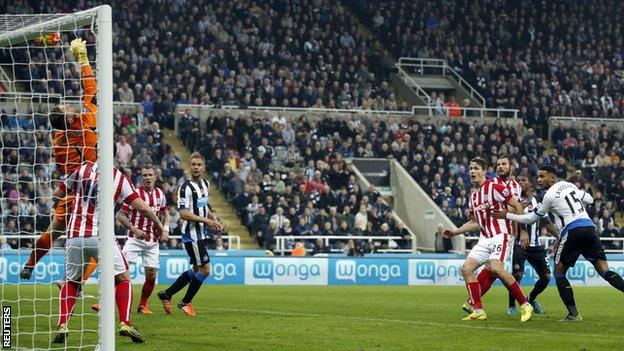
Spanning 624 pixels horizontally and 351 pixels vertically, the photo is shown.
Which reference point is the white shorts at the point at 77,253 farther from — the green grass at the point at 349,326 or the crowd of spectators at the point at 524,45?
the crowd of spectators at the point at 524,45

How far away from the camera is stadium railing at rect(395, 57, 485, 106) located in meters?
44.6

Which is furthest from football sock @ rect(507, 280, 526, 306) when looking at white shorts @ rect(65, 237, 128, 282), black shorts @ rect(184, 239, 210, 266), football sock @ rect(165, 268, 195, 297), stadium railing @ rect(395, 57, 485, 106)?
stadium railing @ rect(395, 57, 485, 106)

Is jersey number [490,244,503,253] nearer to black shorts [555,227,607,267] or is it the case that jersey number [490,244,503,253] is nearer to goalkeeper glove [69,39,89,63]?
black shorts [555,227,607,267]

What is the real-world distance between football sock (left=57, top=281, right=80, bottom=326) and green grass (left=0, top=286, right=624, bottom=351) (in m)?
0.49

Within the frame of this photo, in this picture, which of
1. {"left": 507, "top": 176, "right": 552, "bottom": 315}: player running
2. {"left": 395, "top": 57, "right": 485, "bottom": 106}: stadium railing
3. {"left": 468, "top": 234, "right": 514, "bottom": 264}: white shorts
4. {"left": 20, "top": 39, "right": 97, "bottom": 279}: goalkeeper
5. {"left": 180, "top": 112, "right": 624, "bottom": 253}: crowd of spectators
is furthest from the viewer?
{"left": 395, "top": 57, "right": 485, "bottom": 106}: stadium railing

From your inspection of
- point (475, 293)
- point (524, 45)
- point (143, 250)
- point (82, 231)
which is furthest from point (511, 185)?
point (524, 45)

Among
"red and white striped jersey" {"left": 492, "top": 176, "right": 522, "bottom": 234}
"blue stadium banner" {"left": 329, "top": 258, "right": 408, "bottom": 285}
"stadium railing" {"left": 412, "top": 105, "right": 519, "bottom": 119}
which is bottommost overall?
"blue stadium banner" {"left": 329, "top": 258, "right": 408, "bottom": 285}

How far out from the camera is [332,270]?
30500 millimetres

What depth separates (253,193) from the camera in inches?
1337

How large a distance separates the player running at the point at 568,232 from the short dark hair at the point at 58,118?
6650 millimetres

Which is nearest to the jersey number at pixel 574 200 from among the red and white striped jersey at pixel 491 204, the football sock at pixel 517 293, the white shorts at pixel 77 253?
the red and white striped jersey at pixel 491 204

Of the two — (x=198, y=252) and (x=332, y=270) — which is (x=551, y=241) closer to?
(x=332, y=270)

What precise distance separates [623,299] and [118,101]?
58.9 ft
